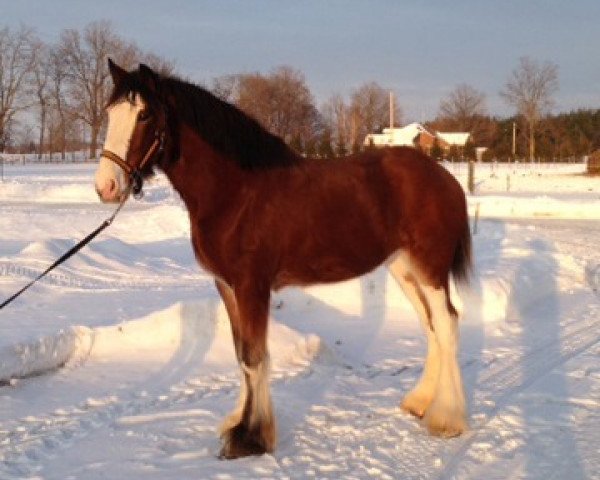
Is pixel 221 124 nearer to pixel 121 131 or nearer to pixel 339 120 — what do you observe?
pixel 121 131

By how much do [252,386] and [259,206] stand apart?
1080mm

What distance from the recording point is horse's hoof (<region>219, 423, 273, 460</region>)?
13.5 ft

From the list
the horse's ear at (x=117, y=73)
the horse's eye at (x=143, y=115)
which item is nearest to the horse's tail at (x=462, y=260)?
the horse's eye at (x=143, y=115)

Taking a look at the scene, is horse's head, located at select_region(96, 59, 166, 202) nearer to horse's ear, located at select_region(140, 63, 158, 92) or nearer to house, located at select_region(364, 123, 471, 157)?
horse's ear, located at select_region(140, 63, 158, 92)

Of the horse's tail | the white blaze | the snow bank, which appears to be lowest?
the snow bank

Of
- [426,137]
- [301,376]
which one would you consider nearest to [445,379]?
[301,376]

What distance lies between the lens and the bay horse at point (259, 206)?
3939mm

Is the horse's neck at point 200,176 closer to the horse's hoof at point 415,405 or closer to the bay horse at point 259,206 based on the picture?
the bay horse at point 259,206

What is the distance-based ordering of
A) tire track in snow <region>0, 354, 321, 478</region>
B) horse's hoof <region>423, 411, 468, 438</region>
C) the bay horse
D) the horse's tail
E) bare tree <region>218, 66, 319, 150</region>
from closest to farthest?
1. the bay horse
2. tire track in snow <region>0, 354, 321, 478</region>
3. horse's hoof <region>423, 411, 468, 438</region>
4. the horse's tail
5. bare tree <region>218, 66, 319, 150</region>

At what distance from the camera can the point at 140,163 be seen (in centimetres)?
394

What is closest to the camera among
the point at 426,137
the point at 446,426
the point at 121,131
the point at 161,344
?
the point at 121,131

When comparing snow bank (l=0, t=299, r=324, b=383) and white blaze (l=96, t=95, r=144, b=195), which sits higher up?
white blaze (l=96, t=95, r=144, b=195)

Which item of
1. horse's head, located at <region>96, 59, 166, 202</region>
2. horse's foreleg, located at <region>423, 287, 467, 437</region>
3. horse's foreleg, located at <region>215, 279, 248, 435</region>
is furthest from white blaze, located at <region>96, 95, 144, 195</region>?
horse's foreleg, located at <region>423, 287, 467, 437</region>

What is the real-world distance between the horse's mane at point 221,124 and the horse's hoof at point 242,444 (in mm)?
1574
